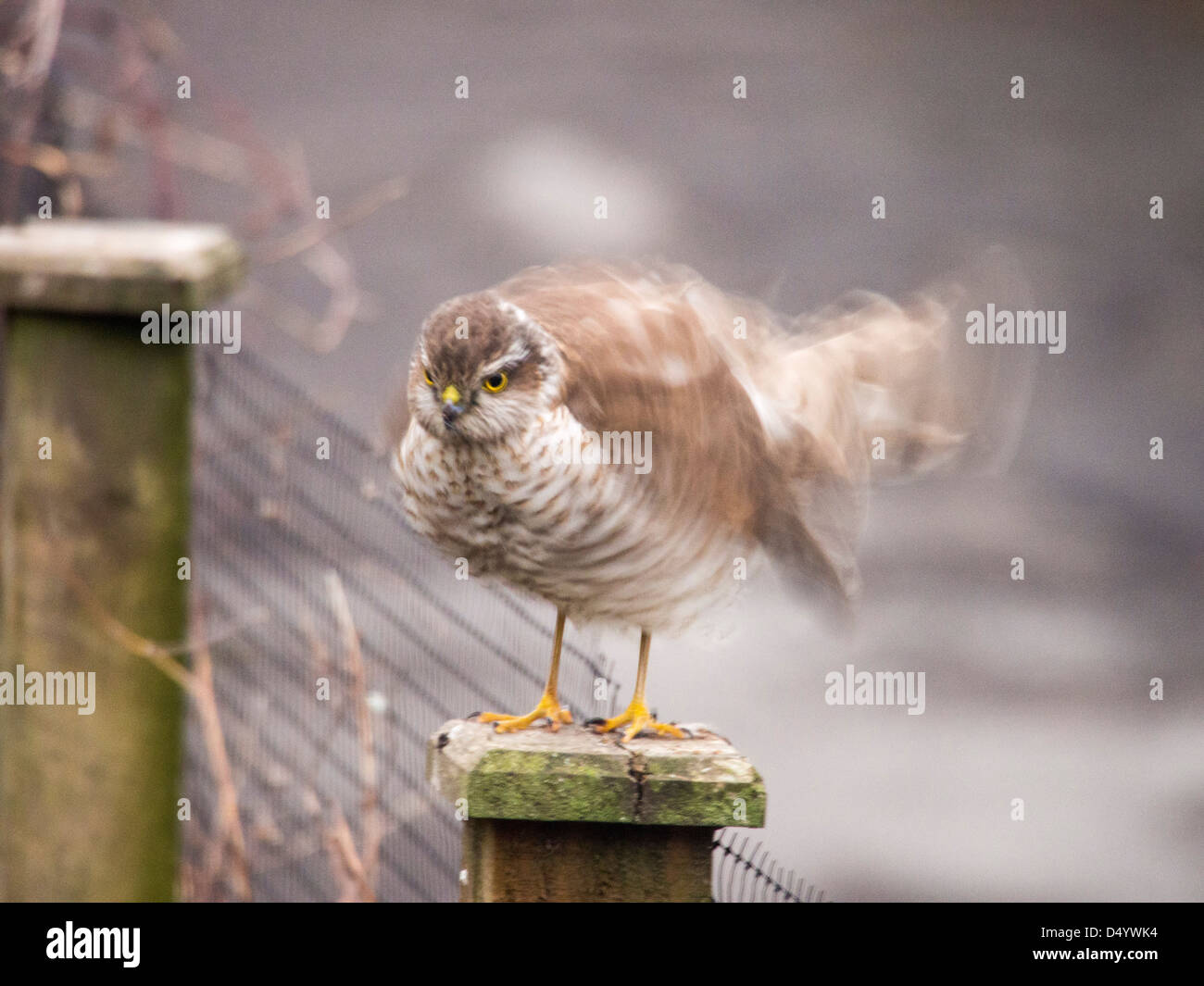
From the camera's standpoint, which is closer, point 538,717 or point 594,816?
point 594,816

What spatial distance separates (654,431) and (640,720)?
0.45 meters

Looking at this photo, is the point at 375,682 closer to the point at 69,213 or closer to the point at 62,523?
the point at 69,213

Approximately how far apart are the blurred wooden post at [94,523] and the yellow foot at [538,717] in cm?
51

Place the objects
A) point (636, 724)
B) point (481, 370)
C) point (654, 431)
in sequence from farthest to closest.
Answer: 1. point (654, 431)
2. point (636, 724)
3. point (481, 370)

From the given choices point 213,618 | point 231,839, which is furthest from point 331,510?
point 231,839

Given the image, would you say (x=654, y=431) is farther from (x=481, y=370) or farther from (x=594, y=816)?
(x=594, y=816)

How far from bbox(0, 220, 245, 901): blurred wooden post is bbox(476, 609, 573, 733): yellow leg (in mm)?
573

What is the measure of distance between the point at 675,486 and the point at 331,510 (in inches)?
89.3

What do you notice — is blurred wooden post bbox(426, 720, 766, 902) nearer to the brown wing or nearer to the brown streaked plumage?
the brown streaked plumage

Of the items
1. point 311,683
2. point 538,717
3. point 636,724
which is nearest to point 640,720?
point 636,724

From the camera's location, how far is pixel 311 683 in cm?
318

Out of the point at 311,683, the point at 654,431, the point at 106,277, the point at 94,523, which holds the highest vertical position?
the point at 106,277

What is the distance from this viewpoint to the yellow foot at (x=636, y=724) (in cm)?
207

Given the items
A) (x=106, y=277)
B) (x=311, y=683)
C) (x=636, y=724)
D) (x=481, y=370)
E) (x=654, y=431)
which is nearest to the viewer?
(x=106, y=277)
